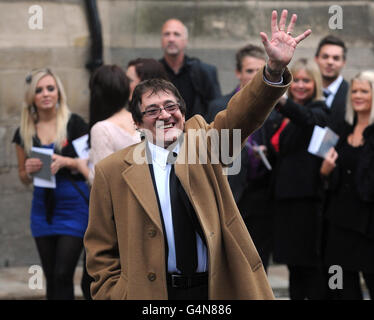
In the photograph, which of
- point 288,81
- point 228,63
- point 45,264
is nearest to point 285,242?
point 45,264

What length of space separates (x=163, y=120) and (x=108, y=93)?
1.97m

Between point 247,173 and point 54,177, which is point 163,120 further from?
point 247,173

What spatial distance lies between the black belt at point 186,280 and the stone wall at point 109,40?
5.19m

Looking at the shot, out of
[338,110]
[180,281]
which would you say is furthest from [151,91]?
[338,110]

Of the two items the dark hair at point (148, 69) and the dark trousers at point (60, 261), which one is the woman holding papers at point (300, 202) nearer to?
the dark hair at point (148, 69)

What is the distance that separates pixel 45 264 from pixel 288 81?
3258mm

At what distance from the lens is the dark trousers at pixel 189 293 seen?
3.94 m

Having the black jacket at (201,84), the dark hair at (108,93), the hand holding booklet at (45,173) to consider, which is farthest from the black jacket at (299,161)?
the hand holding booklet at (45,173)

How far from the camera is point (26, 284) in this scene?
8336 mm

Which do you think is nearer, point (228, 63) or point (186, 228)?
point (186, 228)

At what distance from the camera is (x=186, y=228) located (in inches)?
155

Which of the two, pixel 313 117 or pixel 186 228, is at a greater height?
pixel 313 117

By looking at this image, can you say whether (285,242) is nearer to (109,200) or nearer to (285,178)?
(285,178)

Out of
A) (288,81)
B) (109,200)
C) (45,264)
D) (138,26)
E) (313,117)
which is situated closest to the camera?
(288,81)
